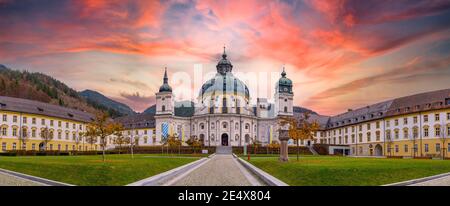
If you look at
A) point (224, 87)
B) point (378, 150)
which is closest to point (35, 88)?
point (378, 150)

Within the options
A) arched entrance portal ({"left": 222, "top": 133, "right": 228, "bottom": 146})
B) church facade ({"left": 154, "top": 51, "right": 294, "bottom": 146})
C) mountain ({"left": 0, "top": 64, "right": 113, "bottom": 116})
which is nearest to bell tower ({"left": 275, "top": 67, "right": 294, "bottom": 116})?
church facade ({"left": 154, "top": 51, "right": 294, "bottom": 146})

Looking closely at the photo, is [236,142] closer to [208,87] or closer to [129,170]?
[208,87]

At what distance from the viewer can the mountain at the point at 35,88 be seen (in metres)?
29.4

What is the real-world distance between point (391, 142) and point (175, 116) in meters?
65.6

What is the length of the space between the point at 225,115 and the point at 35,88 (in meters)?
68.3

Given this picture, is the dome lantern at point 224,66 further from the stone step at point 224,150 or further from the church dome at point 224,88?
the stone step at point 224,150

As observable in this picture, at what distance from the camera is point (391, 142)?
8131 cm

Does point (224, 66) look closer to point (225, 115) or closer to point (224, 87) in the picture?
point (224, 87)

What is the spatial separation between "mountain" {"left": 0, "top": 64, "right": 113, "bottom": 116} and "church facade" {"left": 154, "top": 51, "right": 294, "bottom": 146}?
22120mm

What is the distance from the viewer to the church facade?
12144cm

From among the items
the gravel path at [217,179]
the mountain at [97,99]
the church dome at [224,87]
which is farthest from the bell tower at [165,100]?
the gravel path at [217,179]

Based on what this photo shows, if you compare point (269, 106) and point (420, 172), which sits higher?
point (269, 106)

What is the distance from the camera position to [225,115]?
120875mm
